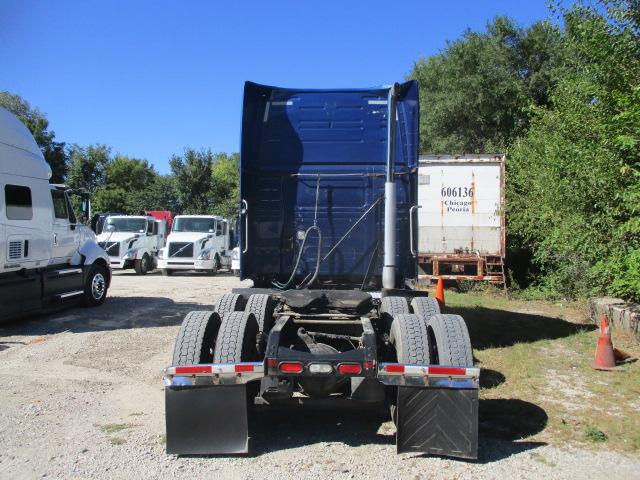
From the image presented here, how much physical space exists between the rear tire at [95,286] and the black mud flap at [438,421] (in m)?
9.58

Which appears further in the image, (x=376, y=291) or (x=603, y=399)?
(x=376, y=291)

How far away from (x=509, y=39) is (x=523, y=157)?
10.8 meters

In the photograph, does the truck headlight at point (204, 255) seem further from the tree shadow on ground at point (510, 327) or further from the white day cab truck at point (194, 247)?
the tree shadow on ground at point (510, 327)

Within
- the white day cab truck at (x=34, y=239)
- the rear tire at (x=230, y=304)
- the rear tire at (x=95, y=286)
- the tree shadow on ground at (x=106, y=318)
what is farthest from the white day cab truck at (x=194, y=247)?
the rear tire at (x=230, y=304)

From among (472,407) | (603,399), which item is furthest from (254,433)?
(603,399)

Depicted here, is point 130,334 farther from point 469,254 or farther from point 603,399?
point 469,254

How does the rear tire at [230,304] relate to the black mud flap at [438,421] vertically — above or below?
above

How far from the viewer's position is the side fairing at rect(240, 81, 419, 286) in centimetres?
710

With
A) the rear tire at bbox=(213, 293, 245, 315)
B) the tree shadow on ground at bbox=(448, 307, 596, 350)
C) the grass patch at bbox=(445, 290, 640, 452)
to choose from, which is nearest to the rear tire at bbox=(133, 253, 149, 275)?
the tree shadow on ground at bbox=(448, 307, 596, 350)

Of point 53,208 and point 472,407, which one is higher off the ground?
point 53,208

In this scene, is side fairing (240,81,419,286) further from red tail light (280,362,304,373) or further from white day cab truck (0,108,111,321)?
white day cab truck (0,108,111,321)

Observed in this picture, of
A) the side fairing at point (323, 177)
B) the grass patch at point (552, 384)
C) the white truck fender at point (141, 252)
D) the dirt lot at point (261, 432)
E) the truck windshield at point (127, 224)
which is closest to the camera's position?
the dirt lot at point (261, 432)

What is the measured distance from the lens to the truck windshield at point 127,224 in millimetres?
23000

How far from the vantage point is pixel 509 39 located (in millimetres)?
22391
